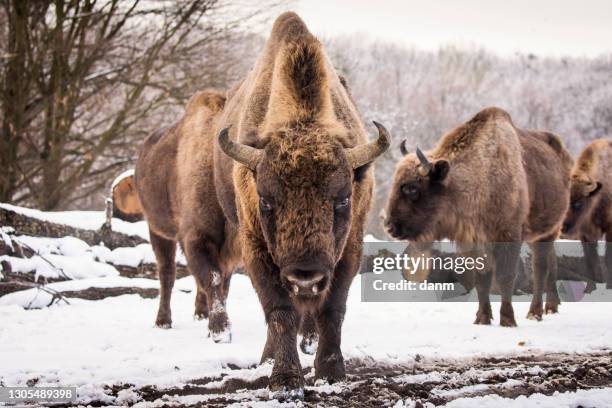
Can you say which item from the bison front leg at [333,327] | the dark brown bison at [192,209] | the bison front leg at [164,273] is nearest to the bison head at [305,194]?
the bison front leg at [333,327]

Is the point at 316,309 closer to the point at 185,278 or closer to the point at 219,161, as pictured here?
the point at 219,161

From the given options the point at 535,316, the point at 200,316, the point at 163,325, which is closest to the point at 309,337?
the point at 163,325

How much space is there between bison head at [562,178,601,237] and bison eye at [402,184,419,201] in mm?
3499

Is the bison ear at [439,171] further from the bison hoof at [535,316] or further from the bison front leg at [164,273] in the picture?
the bison front leg at [164,273]

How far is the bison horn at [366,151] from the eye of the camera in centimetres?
472

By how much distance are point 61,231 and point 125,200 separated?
2.68m

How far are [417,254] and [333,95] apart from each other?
5.40 metres

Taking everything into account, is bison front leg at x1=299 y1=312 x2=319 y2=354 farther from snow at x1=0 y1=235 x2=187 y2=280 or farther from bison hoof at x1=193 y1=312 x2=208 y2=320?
snow at x1=0 y1=235 x2=187 y2=280

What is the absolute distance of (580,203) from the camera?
38.2 ft

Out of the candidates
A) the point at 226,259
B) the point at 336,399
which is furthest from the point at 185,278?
the point at 336,399

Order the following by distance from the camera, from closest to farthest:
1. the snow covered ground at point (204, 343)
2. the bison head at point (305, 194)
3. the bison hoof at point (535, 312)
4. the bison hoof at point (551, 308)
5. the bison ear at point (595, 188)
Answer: the bison head at point (305, 194), the snow covered ground at point (204, 343), the bison hoof at point (535, 312), the bison hoof at point (551, 308), the bison ear at point (595, 188)

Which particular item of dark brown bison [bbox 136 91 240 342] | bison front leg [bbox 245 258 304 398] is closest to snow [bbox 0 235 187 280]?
dark brown bison [bbox 136 91 240 342]

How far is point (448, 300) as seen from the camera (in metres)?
10.9

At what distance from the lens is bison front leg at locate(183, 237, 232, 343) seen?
21.2ft
